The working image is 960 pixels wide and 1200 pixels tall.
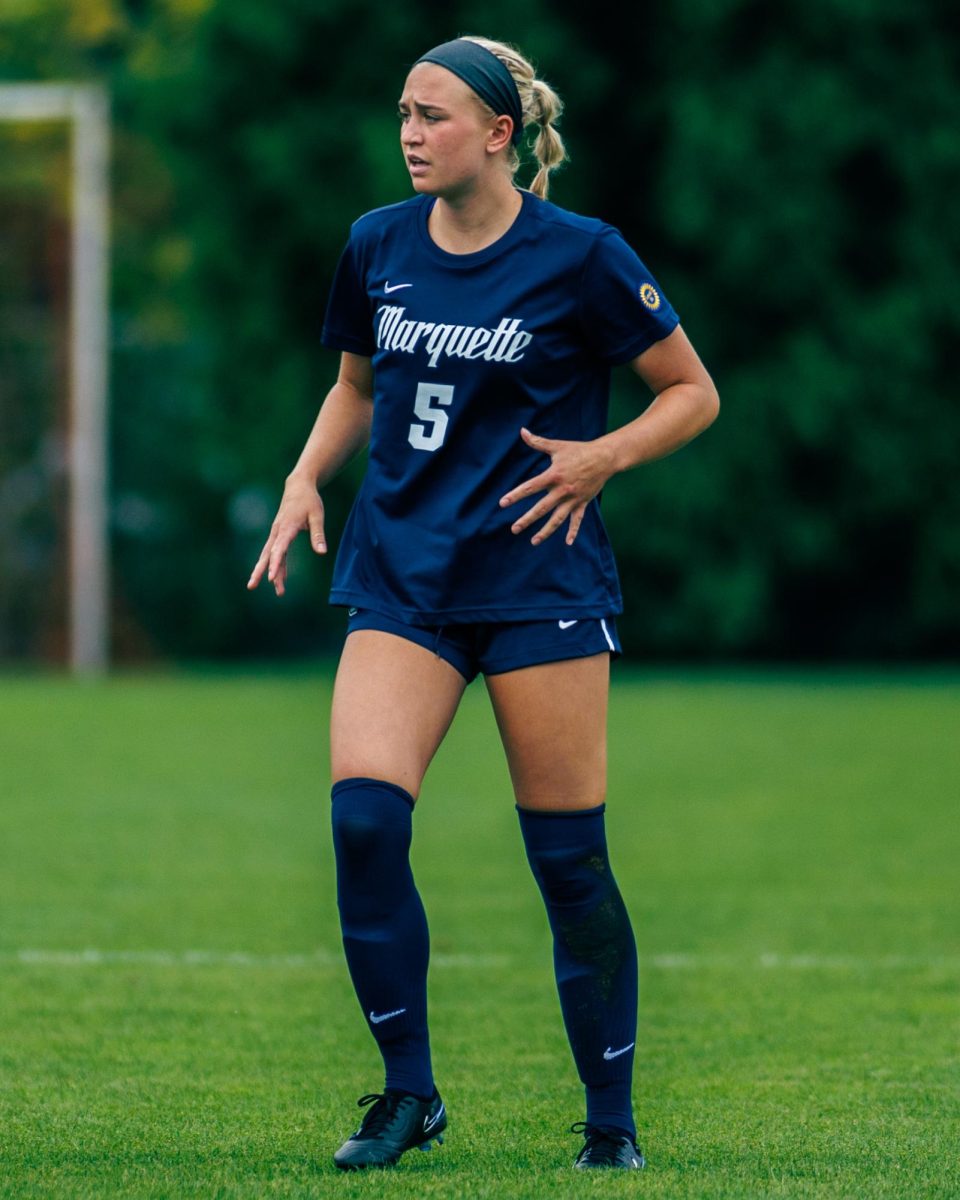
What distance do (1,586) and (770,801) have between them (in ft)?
48.4

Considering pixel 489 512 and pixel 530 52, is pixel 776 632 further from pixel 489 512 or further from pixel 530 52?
pixel 489 512

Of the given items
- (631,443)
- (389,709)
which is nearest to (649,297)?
(631,443)

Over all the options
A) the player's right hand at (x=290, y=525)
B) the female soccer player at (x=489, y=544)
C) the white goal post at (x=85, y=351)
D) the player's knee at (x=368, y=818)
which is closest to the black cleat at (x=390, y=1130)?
the female soccer player at (x=489, y=544)

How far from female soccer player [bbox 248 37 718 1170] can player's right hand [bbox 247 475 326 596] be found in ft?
0.51

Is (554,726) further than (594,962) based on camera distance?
No

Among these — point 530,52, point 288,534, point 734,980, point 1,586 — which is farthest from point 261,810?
point 530,52

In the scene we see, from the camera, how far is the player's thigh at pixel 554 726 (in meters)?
4.67

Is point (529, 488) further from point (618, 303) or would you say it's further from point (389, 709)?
point (389, 709)

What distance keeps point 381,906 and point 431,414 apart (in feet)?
3.21

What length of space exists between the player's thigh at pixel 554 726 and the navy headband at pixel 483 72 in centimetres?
109

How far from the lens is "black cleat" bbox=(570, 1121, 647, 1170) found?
15.4ft

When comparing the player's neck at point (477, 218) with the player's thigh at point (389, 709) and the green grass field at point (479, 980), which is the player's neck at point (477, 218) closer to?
the player's thigh at point (389, 709)

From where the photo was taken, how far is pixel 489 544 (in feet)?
15.3

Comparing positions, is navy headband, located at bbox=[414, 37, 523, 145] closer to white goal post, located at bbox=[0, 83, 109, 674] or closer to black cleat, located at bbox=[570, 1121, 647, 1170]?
black cleat, located at bbox=[570, 1121, 647, 1170]
